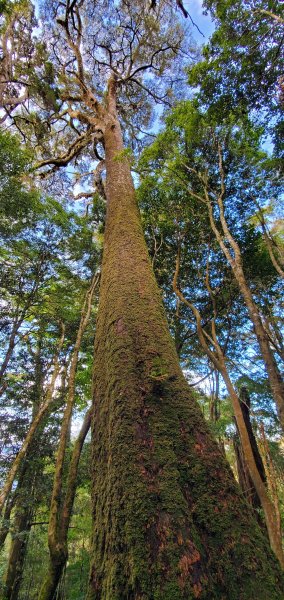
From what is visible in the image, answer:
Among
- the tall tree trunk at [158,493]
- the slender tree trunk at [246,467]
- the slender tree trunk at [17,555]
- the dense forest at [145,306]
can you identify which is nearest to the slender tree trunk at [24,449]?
the dense forest at [145,306]

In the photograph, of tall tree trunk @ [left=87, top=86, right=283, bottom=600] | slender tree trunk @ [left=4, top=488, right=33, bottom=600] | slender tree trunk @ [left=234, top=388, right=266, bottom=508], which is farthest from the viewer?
slender tree trunk @ [left=4, top=488, right=33, bottom=600]

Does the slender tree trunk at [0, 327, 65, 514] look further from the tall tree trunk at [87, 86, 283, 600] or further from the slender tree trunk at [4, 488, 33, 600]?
the tall tree trunk at [87, 86, 283, 600]

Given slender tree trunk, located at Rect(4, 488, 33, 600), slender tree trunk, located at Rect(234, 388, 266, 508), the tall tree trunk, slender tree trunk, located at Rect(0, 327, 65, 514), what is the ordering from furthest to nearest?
1. slender tree trunk, located at Rect(4, 488, 33, 600)
2. slender tree trunk, located at Rect(234, 388, 266, 508)
3. slender tree trunk, located at Rect(0, 327, 65, 514)
4. the tall tree trunk

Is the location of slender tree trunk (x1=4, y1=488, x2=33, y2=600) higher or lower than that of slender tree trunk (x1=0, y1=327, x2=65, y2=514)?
lower

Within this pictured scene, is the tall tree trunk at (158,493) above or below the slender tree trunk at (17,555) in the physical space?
above

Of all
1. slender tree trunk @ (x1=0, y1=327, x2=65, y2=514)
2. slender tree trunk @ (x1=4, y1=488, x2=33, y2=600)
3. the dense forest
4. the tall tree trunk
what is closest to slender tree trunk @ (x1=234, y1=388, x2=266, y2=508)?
the dense forest

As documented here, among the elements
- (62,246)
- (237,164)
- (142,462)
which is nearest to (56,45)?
(62,246)

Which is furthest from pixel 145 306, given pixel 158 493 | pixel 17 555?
pixel 17 555

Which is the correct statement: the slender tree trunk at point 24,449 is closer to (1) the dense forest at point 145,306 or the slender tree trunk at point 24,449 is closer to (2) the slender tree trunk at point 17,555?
(1) the dense forest at point 145,306

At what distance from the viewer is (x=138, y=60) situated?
11062 mm

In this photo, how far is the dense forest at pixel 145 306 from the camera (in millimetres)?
1298

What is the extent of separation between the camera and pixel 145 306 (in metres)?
2.44

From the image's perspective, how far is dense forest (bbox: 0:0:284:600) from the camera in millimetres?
1298

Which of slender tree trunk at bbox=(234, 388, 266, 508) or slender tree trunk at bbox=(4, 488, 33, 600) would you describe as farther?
slender tree trunk at bbox=(4, 488, 33, 600)
